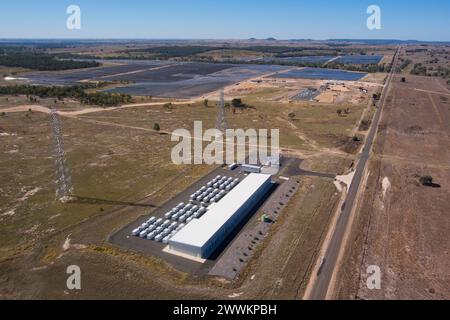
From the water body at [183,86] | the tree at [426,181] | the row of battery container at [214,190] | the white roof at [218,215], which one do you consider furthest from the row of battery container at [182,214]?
the water body at [183,86]

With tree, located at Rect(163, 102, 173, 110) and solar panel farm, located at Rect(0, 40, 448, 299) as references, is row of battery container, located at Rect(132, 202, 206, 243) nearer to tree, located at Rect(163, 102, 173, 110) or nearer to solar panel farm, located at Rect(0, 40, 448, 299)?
solar panel farm, located at Rect(0, 40, 448, 299)

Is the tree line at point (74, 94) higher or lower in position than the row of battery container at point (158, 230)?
higher

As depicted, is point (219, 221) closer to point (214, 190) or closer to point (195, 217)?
point (195, 217)

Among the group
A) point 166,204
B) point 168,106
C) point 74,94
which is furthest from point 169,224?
point 74,94

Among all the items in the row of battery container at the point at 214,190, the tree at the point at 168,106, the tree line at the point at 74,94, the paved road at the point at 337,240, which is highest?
the tree line at the point at 74,94

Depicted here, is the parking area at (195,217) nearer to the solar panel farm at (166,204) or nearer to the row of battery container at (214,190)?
the row of battery container at (214,190)

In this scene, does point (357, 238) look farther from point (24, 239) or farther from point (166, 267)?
point (24, 239)
